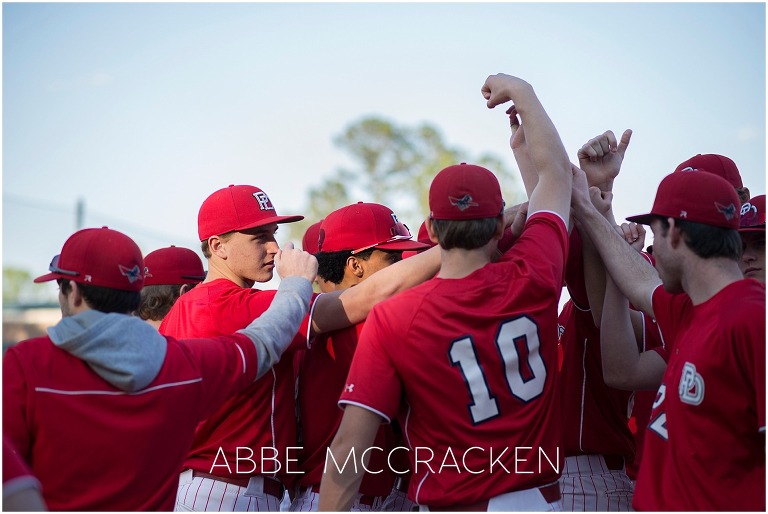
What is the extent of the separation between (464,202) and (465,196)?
0.03 m

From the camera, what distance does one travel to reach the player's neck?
12.2 feet

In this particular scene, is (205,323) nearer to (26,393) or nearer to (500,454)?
(26,393)

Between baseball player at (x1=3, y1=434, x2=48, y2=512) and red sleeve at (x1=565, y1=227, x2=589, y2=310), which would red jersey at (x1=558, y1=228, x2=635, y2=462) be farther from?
baseball player at (x1=3, y1=434, x2=48, y2=512)

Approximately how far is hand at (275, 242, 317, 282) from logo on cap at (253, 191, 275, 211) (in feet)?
1.64

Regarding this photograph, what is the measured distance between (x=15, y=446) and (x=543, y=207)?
101 inches

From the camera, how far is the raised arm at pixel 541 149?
410cm

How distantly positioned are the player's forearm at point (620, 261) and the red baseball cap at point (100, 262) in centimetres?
222

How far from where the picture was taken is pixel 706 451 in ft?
10.1

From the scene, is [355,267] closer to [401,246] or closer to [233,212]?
[401,246]

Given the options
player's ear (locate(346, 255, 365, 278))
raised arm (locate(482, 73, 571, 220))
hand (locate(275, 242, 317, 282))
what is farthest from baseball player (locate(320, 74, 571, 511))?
player's ear (locate(346, 255, 365, 278))

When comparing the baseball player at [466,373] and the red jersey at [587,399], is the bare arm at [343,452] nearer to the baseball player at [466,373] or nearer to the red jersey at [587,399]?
the baseball player at [466,373]

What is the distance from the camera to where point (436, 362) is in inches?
140

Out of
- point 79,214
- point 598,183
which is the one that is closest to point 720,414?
point 598,183

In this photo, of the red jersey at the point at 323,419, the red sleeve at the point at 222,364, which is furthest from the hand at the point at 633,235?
the red sleeve at the point at 222,364
